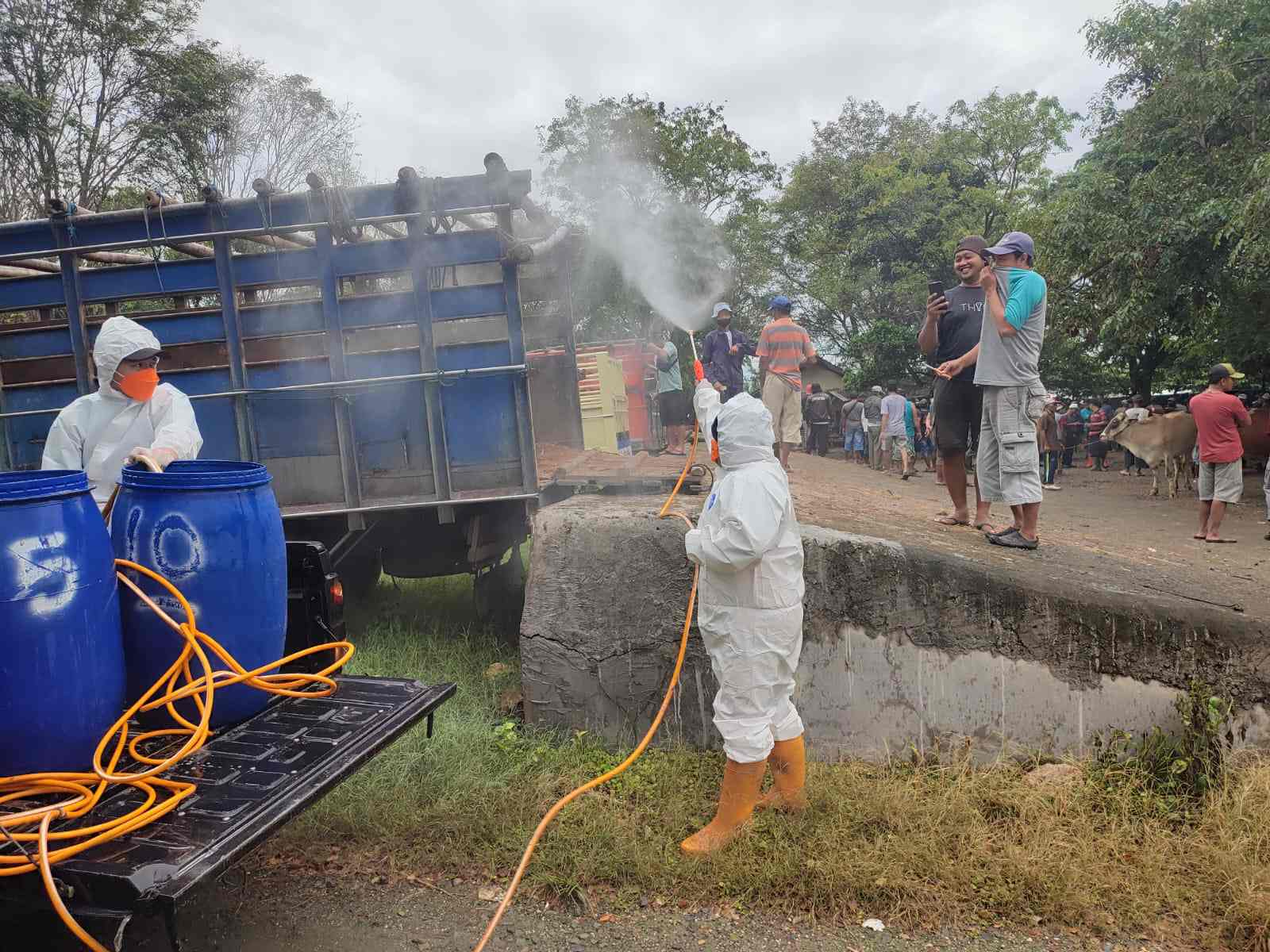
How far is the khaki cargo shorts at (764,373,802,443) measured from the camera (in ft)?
24.3

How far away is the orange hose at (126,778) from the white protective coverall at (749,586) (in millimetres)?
1458

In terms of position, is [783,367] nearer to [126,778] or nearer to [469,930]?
[469,930]

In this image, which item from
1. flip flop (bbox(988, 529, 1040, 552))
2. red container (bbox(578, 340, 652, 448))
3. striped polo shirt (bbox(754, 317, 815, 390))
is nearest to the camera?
flip flop (bbox(988, 529, 1040, 552))

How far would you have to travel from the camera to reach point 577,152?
16.2 m

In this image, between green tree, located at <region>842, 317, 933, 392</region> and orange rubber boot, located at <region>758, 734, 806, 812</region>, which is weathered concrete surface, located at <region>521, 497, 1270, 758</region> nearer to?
orange rubber boot, located at <region>758, 734, 806, 812</region>

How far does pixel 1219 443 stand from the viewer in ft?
25.7

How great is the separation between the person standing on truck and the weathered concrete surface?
436cm

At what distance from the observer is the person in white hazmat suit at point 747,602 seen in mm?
3072

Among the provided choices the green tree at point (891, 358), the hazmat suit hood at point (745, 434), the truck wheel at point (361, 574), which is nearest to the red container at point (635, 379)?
the truck wheel at point (361, 574)

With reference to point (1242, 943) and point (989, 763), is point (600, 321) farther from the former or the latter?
point (1242, 943)

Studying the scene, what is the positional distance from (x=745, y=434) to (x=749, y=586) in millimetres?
604

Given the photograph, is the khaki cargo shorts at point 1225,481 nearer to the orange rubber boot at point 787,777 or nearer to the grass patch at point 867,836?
the grass patch at point 867,836

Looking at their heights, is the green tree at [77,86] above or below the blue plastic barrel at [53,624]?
above

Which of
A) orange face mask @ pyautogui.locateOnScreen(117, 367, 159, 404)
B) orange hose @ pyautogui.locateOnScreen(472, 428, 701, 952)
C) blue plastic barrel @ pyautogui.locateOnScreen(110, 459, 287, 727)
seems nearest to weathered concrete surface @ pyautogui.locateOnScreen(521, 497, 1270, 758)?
orange hose @ pyautogui.locateOnScreen(472, 428, 701, 952)
